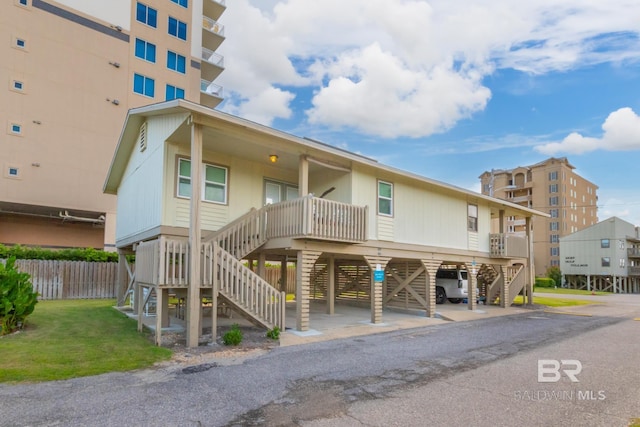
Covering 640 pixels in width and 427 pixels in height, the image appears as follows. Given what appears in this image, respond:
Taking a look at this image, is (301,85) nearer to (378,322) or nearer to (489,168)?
(378,322)

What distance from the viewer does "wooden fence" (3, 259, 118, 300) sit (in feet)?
55.4

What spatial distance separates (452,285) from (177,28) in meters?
26.4

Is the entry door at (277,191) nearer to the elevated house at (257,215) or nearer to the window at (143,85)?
the elevated house at (257,215)

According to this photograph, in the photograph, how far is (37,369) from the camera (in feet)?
20.6

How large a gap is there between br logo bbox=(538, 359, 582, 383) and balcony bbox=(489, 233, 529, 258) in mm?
10204

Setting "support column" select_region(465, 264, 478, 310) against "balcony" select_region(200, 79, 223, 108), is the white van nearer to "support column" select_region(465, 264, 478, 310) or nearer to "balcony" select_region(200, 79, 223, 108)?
"support column" select_region(465, 264, 478, 310)

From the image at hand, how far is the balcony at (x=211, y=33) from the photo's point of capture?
3184 centimetres

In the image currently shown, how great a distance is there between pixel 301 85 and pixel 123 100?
1546 centimetres

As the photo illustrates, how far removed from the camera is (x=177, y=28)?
29.5 m

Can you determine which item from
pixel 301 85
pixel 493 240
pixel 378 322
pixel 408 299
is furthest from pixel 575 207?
pixel 378 322

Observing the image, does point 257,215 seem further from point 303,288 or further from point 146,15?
point 146,15

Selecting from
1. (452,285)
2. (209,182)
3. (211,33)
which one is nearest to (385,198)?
(209,182)

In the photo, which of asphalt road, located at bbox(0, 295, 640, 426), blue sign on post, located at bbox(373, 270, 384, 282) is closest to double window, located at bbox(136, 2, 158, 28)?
blue sign on post, located at bbox(373, 270, 384, 282)

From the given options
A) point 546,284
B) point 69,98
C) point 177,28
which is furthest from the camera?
point 546,284
